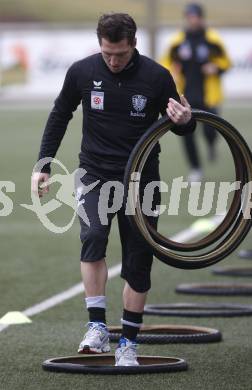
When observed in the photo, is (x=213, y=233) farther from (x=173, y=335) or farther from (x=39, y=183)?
(x=39, y=183)

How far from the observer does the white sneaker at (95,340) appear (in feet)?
23.2

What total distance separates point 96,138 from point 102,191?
299 millimetres

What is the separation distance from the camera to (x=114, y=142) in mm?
7074

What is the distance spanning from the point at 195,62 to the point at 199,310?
30.8 ft

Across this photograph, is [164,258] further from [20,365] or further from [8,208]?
[8,208]

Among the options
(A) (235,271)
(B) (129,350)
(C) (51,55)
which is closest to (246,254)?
(A) (235,271)

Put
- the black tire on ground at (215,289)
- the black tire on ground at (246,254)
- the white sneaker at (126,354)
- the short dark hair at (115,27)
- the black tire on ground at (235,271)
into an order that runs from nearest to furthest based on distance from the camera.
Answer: the short dark hair at (115,27), the white sneaker at (126,354), the black tire on ground at (215,289), the black tire on ground at (235,271), the black tire on ground at (246,254)

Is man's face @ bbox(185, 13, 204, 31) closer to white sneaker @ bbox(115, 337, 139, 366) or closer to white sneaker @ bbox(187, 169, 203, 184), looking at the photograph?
white sneaker @ bbox(187, 169, 203, 184)

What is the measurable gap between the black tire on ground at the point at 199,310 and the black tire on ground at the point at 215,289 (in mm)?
536

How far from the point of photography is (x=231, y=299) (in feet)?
32.0

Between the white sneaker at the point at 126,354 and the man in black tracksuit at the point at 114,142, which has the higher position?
the man in black tracksuit at the point at 114,142

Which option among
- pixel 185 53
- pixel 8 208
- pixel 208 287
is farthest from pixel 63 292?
pixel 185 53

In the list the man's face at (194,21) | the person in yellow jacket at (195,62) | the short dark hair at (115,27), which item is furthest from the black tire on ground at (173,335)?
the man's face at (194,21)

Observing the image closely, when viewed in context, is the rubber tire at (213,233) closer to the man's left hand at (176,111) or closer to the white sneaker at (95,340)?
the man's left hand at (176,111)
